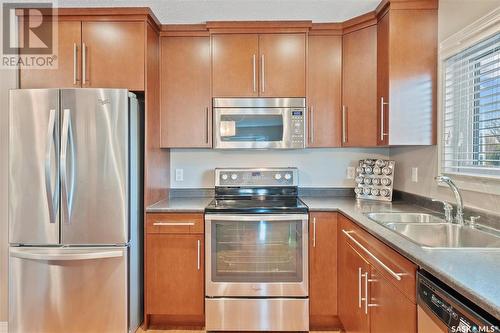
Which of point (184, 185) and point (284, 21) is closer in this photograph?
point (284, 21)

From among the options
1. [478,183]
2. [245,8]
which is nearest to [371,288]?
[478,183]

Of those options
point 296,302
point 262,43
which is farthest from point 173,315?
point 262,43

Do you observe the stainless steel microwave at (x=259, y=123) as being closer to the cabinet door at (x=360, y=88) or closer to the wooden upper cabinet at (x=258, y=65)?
the wooden upper cabinet at (x=258, y=65)

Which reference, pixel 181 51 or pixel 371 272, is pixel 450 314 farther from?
pixel 181 51

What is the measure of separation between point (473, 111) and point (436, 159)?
0.41m

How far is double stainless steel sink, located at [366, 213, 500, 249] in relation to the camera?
152 centimetres

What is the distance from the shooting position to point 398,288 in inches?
51.4

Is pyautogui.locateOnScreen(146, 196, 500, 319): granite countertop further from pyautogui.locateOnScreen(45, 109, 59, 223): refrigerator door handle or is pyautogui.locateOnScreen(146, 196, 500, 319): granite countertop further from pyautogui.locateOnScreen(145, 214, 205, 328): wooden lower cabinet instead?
pyautogui.locateOnScreen(45, 109, 59, 223): refrigerator door handle

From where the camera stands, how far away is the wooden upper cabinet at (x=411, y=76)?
6.91ft

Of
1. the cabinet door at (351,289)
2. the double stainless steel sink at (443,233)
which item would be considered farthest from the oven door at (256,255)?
the double stainless steel sink at (443,233)

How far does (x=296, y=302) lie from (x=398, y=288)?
1022mm

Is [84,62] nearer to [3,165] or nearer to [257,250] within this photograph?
[3,165]

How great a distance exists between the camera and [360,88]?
243 cm

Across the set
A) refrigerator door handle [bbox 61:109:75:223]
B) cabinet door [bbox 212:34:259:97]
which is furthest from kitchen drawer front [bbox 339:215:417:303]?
refrigerator door handle [bbox 61:109:75:223]
